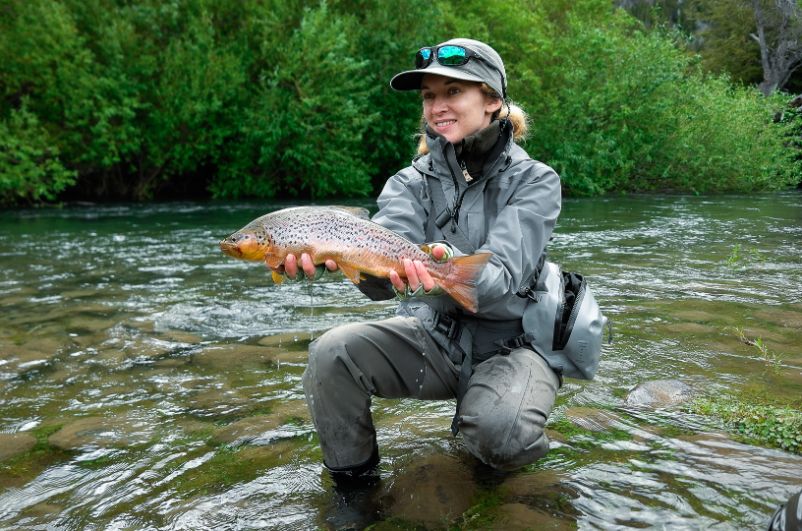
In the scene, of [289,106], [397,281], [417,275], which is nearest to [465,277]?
[417,275]

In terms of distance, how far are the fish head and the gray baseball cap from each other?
1.06m

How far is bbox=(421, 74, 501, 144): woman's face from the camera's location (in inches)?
133

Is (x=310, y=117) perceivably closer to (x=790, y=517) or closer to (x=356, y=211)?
(x=356, y=211)

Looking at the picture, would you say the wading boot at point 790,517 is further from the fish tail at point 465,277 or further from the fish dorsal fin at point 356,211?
the fish dorsal fin at point 356,211

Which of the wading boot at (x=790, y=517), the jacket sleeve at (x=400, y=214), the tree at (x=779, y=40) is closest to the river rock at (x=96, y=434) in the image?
the jacket sleeve at (x=400, y=214)

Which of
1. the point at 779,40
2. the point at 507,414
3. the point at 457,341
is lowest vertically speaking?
the point at 507,414

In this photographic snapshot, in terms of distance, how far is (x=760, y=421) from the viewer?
3.80 metres

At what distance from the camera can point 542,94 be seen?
27156 mm

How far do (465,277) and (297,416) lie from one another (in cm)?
188

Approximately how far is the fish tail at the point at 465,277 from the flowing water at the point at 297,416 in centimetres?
94

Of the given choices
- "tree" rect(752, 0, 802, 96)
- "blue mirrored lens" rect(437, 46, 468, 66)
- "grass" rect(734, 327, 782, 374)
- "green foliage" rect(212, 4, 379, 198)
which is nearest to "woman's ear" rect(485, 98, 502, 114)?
"blue mirrored lens" rect(437, 46, 468, 66)

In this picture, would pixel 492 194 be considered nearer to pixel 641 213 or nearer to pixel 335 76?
pixel 641 213

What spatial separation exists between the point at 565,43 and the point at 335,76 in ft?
31.8

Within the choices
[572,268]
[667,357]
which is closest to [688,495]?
[667,357]
